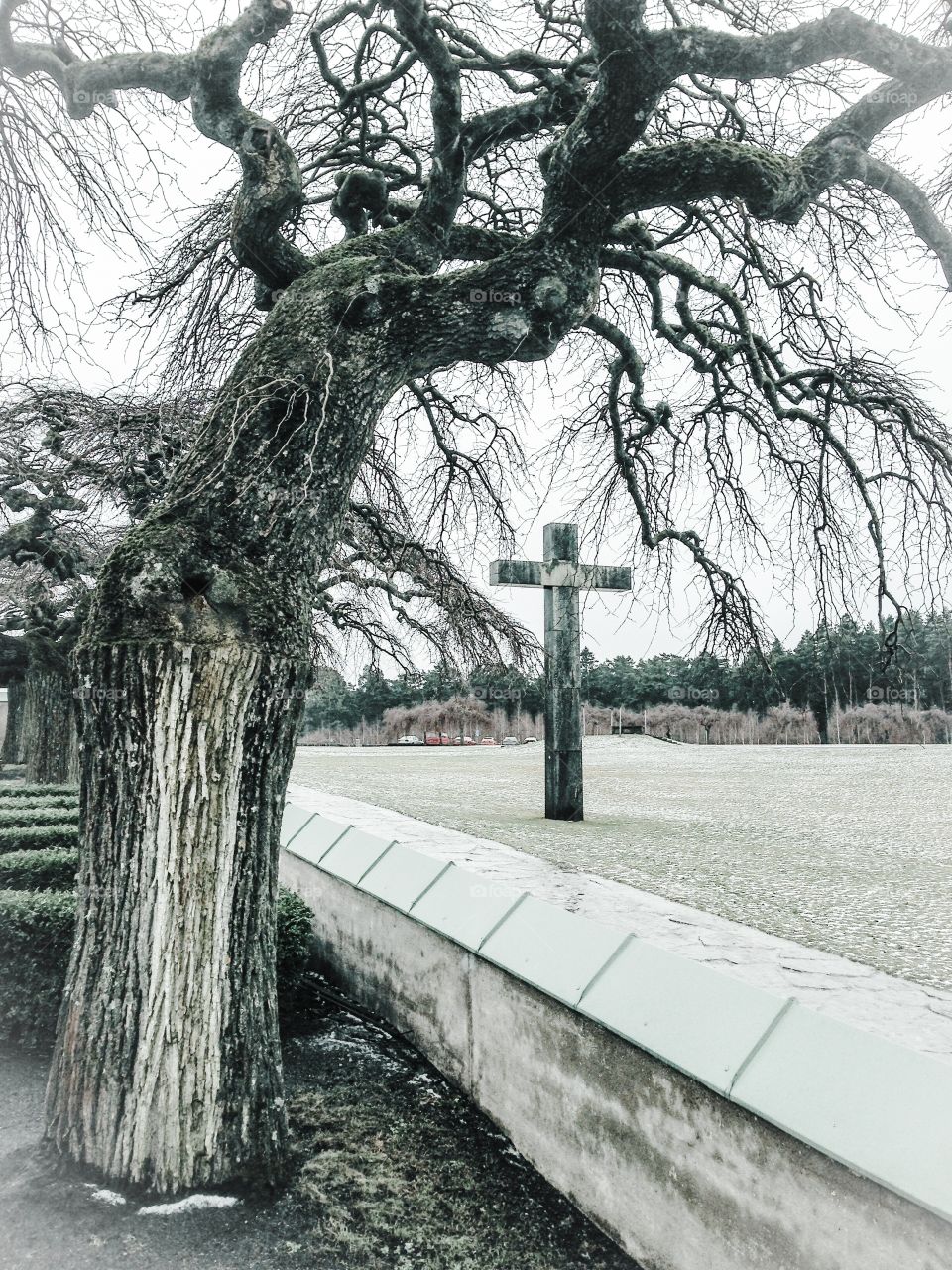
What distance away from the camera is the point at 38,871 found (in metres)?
5.66

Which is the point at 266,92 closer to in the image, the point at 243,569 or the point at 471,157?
the point at 471,157

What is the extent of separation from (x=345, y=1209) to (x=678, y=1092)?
1.32 meters

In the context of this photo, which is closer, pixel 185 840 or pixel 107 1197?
pixel 107 1197

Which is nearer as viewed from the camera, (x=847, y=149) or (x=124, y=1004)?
(x=124, y=1004)

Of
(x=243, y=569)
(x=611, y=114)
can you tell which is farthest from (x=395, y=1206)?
(x=611, y=114)

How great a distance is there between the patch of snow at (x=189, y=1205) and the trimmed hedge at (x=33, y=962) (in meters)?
1.76

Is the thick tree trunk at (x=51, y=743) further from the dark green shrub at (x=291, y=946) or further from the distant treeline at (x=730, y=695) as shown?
the dark green shrub at (x=291, y=946)

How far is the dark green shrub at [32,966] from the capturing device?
4.40 meters

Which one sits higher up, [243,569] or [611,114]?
[611,114]

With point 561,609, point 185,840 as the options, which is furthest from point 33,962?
point 561,609

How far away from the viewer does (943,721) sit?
2761 cm

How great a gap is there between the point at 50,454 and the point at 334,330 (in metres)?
7.06

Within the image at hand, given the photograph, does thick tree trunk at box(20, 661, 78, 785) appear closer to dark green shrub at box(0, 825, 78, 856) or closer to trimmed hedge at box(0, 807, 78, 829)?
trimmed hedge at box(0, 807, 78, 829)

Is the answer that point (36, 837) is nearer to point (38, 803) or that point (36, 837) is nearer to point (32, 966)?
point (38, 803)
